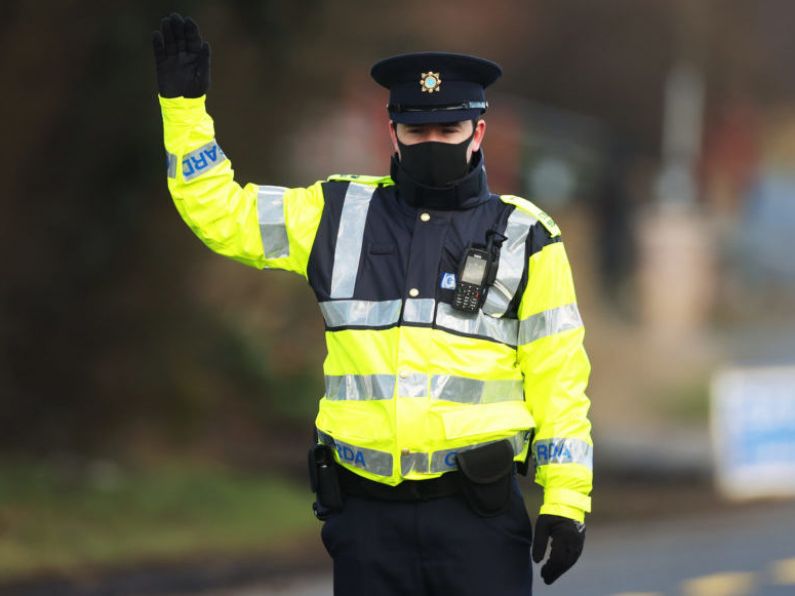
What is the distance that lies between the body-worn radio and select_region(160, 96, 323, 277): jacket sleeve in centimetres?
42

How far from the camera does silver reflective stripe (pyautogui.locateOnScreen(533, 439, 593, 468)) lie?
443cm

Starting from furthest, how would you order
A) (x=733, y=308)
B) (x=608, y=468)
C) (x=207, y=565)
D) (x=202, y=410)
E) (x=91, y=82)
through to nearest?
(x=733, y=308) → (x=608, y=468) → (x=202, y=410) → (x=91, y=82) → (x=207, y=565)

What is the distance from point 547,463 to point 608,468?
42.4ft

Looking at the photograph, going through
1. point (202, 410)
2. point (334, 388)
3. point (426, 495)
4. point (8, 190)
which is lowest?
point (426, 495)

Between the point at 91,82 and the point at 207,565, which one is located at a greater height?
the point at 91,82

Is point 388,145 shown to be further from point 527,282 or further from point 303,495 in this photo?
point 527,282

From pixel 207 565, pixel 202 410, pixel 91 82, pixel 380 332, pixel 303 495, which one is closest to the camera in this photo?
pixel 380 332

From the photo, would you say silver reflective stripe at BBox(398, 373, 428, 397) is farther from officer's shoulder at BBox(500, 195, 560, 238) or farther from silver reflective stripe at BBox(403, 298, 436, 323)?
officer's shoulder at BBox(500, 195, 560, 238)

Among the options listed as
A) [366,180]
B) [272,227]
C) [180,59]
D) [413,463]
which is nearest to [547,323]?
[413,463]

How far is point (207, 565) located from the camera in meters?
10.5

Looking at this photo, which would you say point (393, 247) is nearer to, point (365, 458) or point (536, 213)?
point (536, 213)

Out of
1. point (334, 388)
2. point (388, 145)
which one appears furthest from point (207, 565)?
point (388, 145)

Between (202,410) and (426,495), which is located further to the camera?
(202,410)

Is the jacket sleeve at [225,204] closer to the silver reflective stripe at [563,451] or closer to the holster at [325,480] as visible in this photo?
the holster at [325,480]
